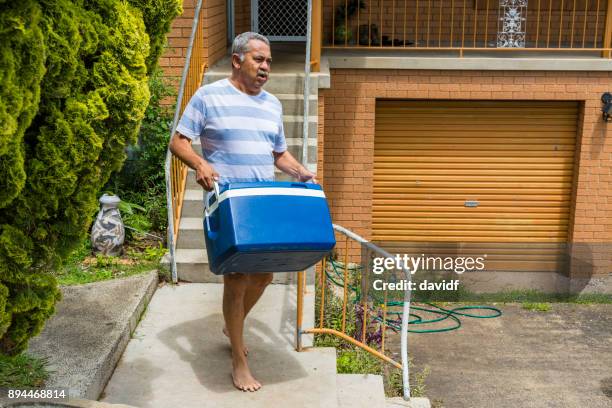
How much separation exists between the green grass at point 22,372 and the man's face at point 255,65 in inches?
75.4

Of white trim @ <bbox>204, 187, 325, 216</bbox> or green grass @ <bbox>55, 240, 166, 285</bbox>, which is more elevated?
white trim @ <bbox>204, 187, 325, 216</bbox>

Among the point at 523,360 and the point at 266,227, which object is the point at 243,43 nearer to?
the point at 266,227

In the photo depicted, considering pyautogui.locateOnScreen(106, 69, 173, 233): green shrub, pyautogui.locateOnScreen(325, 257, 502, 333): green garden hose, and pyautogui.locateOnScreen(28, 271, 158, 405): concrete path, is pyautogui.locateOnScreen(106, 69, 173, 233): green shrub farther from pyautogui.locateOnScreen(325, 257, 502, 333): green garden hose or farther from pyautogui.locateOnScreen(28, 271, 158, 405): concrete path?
pyautogui.locateOnScreen(325, 257, 502, 333): green garden hose

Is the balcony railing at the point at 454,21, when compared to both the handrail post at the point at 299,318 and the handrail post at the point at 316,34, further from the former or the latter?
the handrail post at the point at 299,318

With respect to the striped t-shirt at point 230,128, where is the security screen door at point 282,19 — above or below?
above

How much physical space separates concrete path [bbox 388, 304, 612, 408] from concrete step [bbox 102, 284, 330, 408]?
5.07 ft

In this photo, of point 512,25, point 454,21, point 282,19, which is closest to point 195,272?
point 512,25

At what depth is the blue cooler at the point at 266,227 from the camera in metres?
3.95

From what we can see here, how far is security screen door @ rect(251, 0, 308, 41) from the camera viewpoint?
11922 mm

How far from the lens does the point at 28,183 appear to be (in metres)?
3.45

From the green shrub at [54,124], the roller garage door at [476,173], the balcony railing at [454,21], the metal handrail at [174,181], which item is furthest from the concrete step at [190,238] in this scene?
the balcony railing at [454,21]

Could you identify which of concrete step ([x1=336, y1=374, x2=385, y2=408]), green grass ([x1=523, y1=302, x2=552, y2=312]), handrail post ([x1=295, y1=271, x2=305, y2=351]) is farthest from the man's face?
green grass ([x1=523, y1=302, x2=552, y2=312])

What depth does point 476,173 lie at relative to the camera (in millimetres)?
10141

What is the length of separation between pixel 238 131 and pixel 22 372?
173cm
